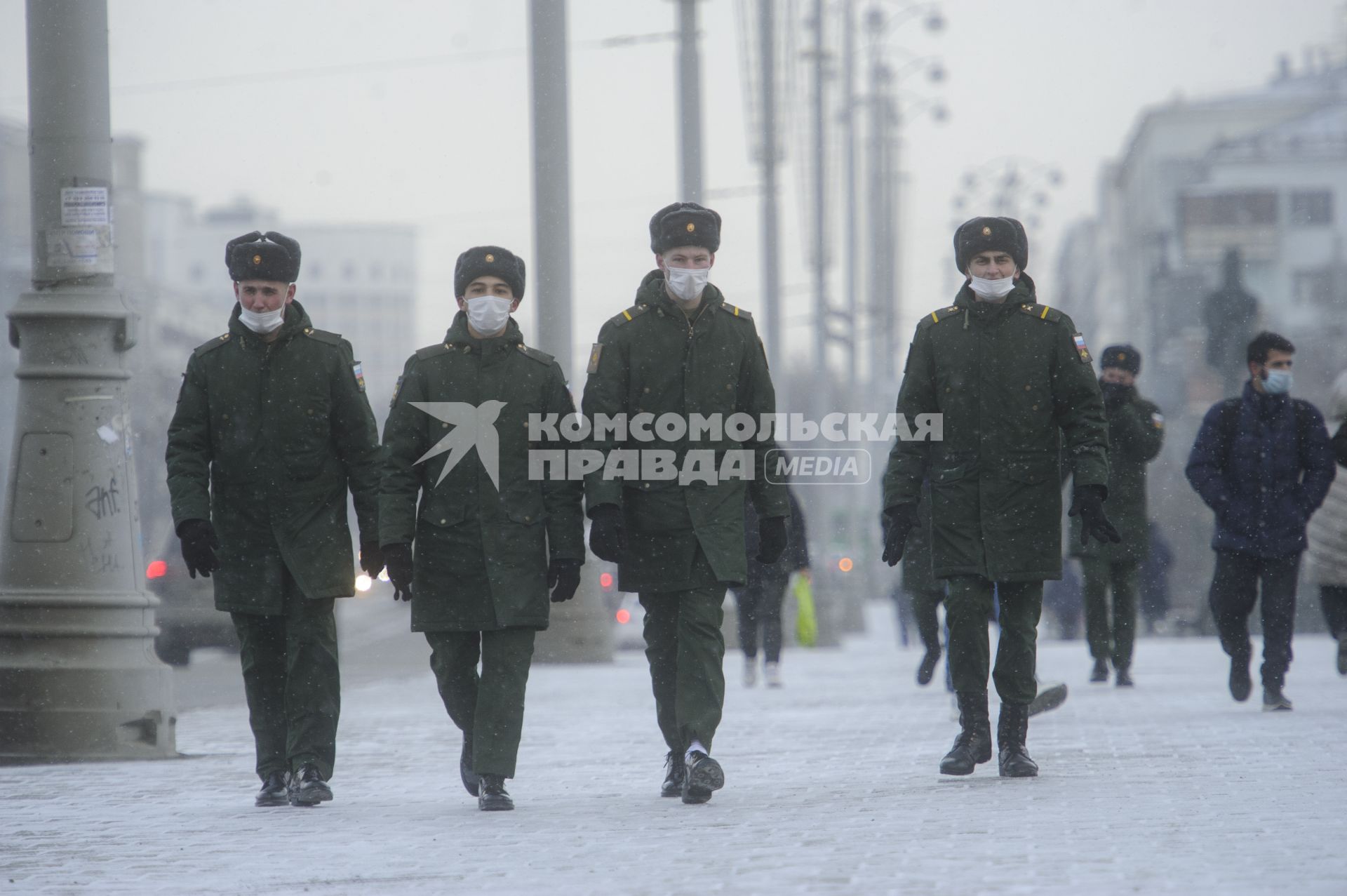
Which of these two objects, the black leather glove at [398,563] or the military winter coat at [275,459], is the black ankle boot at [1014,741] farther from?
the military winter coat at [275,459]

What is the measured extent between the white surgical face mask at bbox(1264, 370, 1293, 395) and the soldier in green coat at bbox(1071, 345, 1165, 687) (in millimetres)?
1470

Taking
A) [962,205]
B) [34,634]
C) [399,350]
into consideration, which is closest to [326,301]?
[399,350]

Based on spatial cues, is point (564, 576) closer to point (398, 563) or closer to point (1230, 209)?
point (398, 563)

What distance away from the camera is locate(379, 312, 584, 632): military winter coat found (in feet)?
22.7

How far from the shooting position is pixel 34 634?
906cm

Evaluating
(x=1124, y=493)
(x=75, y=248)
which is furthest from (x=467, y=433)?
(x=1124, y=493)

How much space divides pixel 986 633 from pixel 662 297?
5.51 ft

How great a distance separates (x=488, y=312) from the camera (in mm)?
6992

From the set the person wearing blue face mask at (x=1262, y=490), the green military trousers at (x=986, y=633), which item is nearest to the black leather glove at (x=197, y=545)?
the green military trousers at (x=986, y=633)

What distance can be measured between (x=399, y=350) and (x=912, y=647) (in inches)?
6894

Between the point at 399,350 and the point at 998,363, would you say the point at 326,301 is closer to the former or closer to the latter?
the point at 399,350

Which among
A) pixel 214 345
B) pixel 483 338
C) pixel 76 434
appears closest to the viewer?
pixel 483 338

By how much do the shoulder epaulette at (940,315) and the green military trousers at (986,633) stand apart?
92cm

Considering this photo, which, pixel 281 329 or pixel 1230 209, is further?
pixel 1230 209
